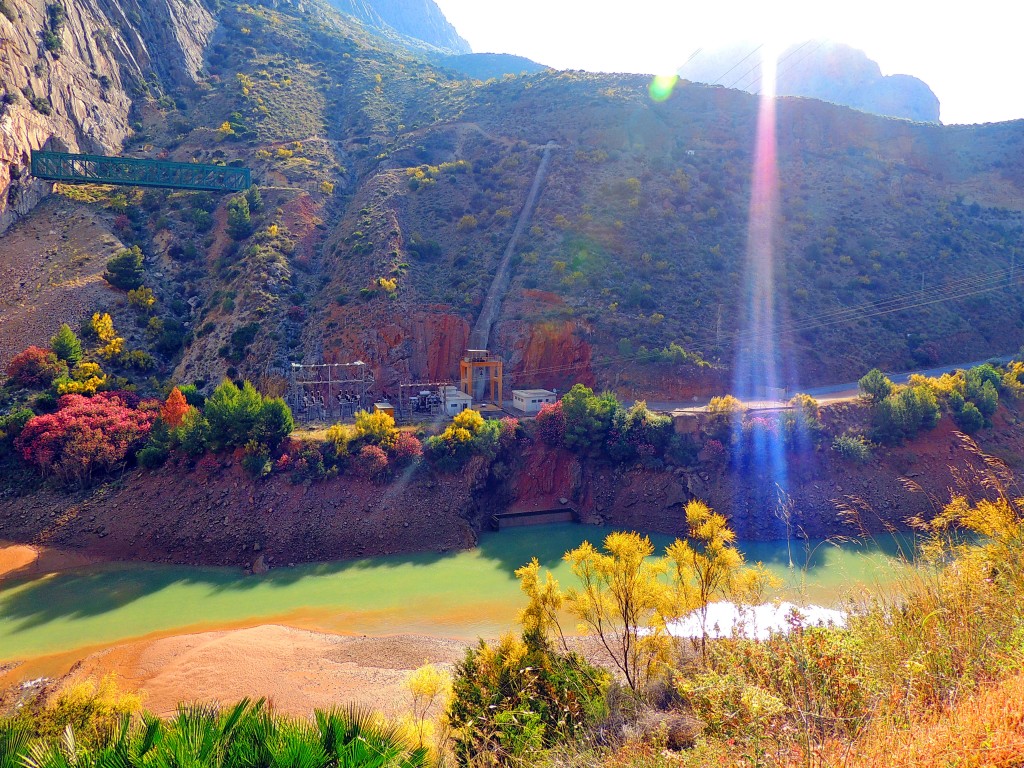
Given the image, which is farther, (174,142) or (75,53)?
(174,142)

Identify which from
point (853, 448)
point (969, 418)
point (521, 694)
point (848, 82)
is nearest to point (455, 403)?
point (853, 448)

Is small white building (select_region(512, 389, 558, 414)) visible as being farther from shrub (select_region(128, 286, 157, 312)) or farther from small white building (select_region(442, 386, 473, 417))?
shrub (select_region(128, 286, 157, 312))

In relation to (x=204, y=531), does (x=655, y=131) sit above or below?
above

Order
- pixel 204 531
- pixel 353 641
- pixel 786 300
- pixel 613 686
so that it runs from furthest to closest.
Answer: pixel 786 300, pixel 204 531, pixel 353 641, pixel 613 686

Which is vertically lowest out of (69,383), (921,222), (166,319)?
(69,383)

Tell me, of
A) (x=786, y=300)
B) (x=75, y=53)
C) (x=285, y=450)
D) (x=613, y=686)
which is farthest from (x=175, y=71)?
(x=613, y=686)

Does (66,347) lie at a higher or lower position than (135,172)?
lower

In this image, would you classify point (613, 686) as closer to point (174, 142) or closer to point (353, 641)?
point (353, 641)

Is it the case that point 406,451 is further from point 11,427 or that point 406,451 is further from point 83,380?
point 11,427
